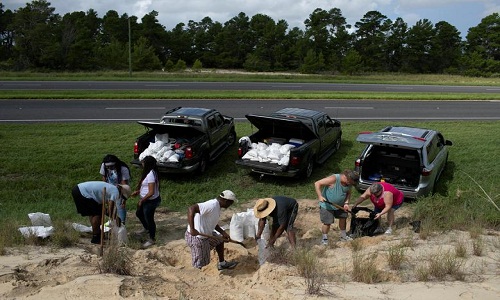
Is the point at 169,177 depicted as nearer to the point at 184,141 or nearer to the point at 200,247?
the point at 184,141

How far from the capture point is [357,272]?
6.48 metres

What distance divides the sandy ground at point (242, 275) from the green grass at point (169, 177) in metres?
1.51

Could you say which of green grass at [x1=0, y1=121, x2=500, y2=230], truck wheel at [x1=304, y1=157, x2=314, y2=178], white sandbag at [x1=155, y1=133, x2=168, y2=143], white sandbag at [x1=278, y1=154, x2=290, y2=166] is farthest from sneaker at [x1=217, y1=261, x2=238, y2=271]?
white sandbag at [x1=155, y1=133, x2=168, y2=143]

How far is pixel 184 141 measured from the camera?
13.0 metres

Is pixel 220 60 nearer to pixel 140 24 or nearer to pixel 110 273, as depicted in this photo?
pixel 140 24

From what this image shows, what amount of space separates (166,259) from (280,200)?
82.4 inches

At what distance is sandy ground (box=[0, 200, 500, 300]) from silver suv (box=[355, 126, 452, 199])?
232cm

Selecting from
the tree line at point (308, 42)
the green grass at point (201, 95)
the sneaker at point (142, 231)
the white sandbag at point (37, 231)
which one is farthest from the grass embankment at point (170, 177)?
the tree line at point (308, 42)

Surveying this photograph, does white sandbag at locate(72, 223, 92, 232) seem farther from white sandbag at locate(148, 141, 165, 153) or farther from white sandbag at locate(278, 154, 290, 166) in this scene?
white sandbag at locate(278, 154, 290, 166)

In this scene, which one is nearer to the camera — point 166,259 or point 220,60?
point 166,259

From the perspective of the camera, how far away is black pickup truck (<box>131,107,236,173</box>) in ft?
39.9

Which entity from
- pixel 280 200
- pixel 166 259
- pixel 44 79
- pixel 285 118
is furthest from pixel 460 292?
pixel 44 79

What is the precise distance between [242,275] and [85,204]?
2817 mm

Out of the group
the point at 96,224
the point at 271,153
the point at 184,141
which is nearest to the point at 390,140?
the point at 271,153
